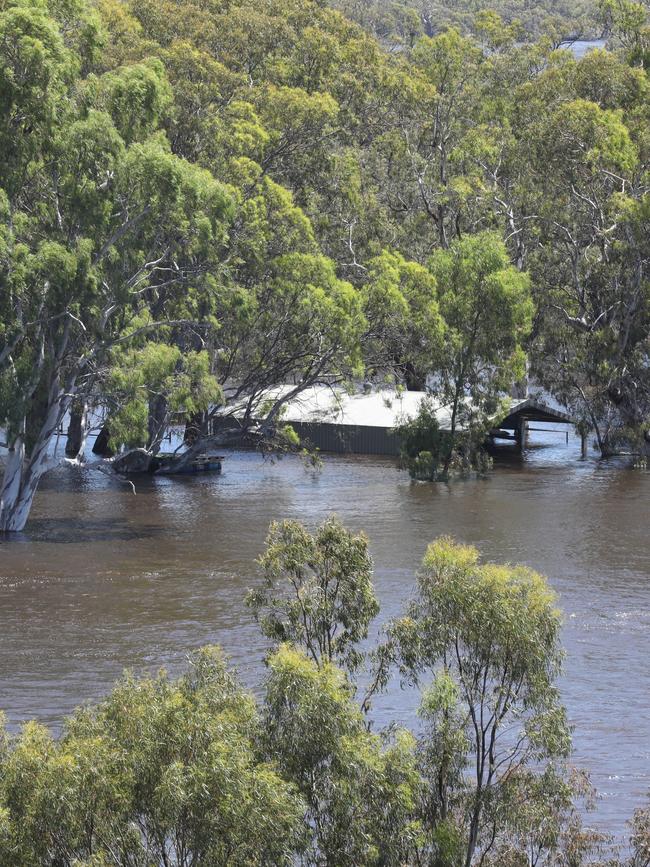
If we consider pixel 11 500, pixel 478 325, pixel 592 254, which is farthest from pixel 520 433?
pixel 11 500

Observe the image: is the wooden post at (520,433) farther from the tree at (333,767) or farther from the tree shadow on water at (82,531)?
the tree at (333,767)

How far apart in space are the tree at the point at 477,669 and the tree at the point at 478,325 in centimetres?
4645

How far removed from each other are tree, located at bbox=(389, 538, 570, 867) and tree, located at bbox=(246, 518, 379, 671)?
66.3 inches

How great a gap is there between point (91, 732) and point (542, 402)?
196 ft

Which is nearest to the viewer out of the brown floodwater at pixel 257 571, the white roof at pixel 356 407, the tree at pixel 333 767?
the tree at pixel 333 767

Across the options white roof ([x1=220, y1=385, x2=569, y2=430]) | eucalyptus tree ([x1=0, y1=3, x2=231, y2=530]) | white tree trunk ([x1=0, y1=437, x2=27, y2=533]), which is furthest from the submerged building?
eucalyptus tree ([x1=0, y1=3, x2=231, y2=530])

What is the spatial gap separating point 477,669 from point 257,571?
89.6 feet

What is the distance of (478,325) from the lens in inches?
2554

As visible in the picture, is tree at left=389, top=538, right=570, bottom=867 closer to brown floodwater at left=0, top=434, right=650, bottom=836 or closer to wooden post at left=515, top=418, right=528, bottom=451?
brown floodwater at left=0, top=434, right=650, bottom=836

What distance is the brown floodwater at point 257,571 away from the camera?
3198 centimetres

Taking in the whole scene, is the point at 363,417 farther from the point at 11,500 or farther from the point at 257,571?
the point at 257,571

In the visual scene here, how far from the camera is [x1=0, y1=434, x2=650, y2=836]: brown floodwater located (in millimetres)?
31984

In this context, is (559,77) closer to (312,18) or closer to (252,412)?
(312,18)

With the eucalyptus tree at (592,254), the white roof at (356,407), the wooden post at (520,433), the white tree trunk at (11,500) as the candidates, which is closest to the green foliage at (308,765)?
the white tree trunk at (11,500)
